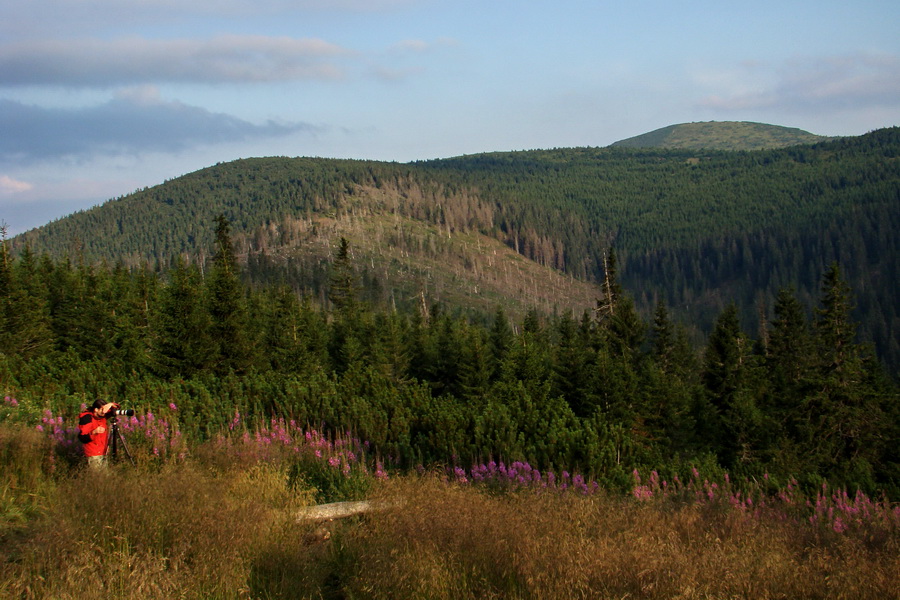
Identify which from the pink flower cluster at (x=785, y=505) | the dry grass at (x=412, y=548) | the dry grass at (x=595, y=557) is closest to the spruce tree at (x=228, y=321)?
the dry grass at (x=412, y=548)

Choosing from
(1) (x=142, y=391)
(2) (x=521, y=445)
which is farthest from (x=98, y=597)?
(1) (x=142, y=391)

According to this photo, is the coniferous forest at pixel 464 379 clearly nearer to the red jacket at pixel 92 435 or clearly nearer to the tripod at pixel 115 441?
the tripod at pixel 115 441

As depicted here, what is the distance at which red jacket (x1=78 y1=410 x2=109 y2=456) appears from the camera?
245 inches

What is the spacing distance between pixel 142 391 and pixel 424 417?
13.7 ft

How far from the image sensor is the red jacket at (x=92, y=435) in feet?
20.5

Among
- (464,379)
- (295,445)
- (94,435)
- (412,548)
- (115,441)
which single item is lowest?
(464,379)

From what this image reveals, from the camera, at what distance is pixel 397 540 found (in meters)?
4.37

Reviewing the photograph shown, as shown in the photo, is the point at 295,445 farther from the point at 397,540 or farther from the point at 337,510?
the point at 397,540

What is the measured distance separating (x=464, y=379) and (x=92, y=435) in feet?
131

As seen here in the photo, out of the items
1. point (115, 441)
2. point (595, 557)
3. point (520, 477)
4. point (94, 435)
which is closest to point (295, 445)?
point (115, 441)

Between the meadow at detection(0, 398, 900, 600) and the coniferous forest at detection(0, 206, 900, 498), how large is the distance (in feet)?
5.68

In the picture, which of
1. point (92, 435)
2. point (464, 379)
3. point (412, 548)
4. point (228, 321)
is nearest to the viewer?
point (412, 548)

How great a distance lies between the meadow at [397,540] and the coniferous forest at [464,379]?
173 centimetres

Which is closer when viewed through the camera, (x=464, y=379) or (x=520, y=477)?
(x=520, y=477)
